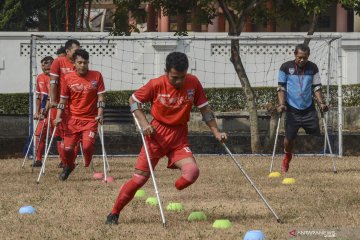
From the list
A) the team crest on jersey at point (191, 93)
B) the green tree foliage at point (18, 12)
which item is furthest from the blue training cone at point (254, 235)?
the green tree foliage at point (18, 12)

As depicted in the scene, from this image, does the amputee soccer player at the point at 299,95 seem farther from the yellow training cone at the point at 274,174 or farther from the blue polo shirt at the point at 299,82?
the yellow training cone at the point at 274,174

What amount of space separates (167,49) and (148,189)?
16268 millimetres

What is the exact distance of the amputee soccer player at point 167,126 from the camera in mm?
12133

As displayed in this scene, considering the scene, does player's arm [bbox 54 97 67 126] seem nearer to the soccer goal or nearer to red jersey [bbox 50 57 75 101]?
red jersey [bbox 50 57 75 101]

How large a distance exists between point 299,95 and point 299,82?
0.20m

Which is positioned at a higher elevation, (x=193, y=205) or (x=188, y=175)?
(x=188, y=175)

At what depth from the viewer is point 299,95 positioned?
18.1 meters

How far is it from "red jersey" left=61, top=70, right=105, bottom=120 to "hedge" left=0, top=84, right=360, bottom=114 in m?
14.1

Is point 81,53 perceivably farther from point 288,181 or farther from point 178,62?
point 178,62

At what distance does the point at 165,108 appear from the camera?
12.2 meters

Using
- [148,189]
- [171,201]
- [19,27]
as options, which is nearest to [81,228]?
[171,201]

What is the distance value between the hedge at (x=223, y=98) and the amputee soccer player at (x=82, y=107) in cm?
1415

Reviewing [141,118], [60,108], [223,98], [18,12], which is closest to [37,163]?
[60,108]

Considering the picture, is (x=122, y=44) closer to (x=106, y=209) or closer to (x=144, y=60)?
(x=144, y=60)
